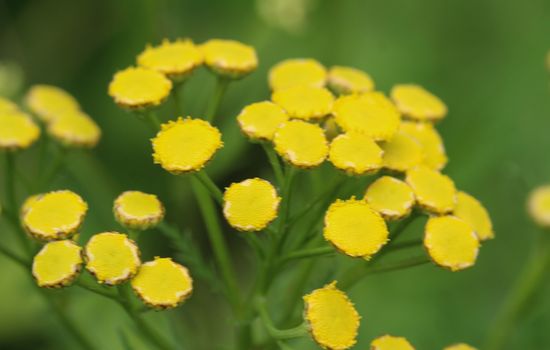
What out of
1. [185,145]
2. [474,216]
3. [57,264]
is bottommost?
[57,264]

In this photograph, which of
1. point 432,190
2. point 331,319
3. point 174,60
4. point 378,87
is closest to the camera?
point 331,319

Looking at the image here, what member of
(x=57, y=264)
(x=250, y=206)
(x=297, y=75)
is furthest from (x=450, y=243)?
(x=57, y=264)

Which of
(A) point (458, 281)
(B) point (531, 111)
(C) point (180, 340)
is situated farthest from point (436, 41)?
(C) point (180, 340)

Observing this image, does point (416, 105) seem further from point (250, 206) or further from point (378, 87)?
point (378, 87)

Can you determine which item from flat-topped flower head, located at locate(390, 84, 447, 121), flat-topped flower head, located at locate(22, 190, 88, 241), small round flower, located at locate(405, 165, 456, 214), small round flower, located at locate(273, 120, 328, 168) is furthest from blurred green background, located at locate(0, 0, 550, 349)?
flat-topped flower head, located at locate(22, 190, 88, 241)

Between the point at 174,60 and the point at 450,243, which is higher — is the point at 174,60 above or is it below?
above

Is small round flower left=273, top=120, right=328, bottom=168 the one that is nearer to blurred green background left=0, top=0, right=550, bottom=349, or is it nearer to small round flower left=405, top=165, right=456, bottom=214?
small round flower left=405, top=165, right=456, bottom=214

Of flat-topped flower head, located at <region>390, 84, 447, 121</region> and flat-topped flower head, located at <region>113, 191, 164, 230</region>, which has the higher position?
flat-topped flower head, located at <region>390, 84, 447, 121</region>
